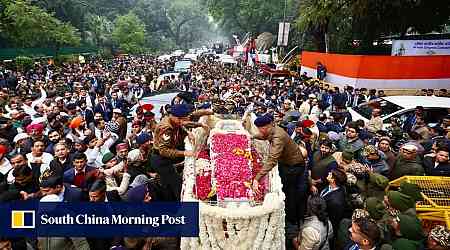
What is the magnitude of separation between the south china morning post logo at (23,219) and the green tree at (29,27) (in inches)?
977

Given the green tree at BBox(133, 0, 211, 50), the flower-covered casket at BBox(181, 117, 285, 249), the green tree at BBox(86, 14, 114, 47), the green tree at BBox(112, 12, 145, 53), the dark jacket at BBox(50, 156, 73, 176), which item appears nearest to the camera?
the flower-covered casket at BBox(181, 117, 285, 249)

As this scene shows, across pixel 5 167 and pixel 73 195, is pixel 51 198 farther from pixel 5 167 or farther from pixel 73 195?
pixel 5 167

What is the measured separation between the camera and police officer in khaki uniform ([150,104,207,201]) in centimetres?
508

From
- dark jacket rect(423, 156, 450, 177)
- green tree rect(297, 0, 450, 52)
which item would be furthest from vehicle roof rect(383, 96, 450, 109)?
green tree rect(297, 0, 450, 52)

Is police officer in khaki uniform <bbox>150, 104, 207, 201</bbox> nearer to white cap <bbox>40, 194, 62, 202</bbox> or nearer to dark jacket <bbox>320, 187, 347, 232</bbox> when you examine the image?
white cap <bbox>40, 194, 62, 202</bbox>

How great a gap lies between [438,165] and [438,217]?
4.85 ft

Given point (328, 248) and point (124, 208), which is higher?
point (124, 208)

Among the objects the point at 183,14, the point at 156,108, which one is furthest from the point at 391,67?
the point at 183,14

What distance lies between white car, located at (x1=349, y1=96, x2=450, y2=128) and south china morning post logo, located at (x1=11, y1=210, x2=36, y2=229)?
Result: 7.62 m

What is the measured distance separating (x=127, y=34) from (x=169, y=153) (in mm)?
47288

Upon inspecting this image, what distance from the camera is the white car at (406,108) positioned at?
9.79 meters

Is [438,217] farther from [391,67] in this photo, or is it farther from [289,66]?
[289,66]

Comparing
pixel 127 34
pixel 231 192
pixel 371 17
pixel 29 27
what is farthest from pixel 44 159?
pixel 127 34

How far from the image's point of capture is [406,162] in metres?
5.92
